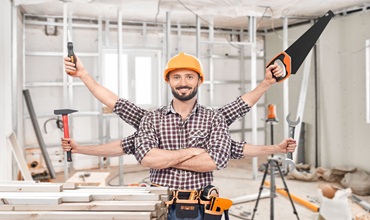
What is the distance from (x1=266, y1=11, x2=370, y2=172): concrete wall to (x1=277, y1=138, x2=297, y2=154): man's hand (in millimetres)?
3741

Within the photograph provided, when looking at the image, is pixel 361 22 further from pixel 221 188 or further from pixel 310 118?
pixel 221 188

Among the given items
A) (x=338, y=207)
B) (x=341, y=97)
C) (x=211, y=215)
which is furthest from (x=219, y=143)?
(x=341, y=97)

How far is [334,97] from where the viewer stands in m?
5.80

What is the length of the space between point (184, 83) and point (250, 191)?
337 cm

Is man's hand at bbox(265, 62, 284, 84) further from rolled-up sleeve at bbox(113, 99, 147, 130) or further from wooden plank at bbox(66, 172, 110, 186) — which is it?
wooden plank at bbox(66, 172, 110, 186)

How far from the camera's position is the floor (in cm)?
401

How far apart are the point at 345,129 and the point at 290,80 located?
1.45 meters

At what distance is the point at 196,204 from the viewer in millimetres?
1854

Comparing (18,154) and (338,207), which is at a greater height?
(18,154)

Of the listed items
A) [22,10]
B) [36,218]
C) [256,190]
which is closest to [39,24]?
[22,10]

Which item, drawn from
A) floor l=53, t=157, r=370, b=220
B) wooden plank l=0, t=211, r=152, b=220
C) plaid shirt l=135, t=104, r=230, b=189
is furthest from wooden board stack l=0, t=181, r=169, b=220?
floor l=53, t=157, r=370, b=220

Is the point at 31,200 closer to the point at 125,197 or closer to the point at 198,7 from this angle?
the point at 125,197

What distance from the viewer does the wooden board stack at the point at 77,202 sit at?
1.28 metres

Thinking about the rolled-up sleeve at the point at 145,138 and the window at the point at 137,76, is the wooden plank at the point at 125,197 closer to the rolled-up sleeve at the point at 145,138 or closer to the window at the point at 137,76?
the rolled-up sleeve at the point at 145,138
